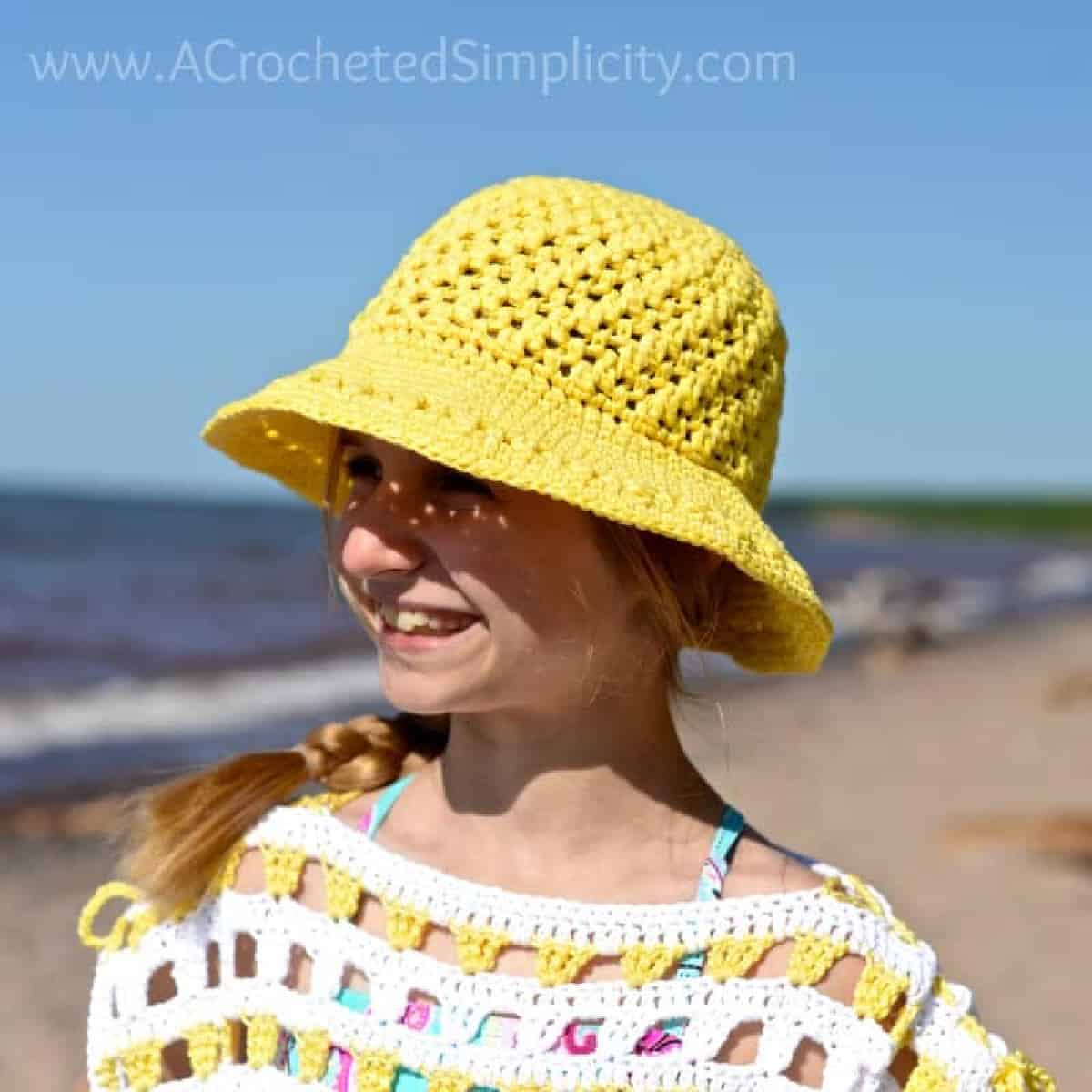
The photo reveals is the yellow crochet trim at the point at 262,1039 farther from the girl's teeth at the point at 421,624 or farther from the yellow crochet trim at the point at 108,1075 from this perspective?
the girl's teeth at the point at 421,624

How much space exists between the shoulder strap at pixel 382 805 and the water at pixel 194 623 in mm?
478

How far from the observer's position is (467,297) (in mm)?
1926

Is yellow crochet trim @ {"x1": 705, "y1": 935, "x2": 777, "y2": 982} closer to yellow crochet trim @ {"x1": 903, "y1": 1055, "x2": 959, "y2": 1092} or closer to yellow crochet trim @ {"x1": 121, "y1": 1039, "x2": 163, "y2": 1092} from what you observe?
yellow crochet trim @ {"x1": 903, "y1": 1055, "x2": 959, "y2": 1092}

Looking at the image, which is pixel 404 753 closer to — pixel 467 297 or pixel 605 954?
pixel 605 954

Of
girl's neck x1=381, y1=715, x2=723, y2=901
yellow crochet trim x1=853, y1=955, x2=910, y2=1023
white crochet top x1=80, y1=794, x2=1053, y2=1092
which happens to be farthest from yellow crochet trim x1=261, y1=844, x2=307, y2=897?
yellow crochet trim x1=853, y1=955, x2=910, y2=1023

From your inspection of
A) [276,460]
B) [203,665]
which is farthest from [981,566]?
[276,460]

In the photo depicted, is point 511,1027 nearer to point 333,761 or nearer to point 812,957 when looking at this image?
point 812,957

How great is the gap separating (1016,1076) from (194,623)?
11.0m

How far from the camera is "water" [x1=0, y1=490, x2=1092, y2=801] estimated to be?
7852mm

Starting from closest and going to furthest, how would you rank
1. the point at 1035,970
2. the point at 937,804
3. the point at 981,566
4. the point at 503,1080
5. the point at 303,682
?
the point at 503,1080 → the point at 1035,970 → the point at 937,804 → the point at 303,682 → the point at 981,566

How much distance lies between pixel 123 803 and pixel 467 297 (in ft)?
2.99

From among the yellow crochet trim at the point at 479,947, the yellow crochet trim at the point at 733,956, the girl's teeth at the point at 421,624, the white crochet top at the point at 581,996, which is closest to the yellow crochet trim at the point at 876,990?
the white crochet top at the point at 581,996

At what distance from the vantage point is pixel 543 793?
2037mm

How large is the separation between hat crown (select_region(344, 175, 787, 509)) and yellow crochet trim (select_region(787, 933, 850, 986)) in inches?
23.0
